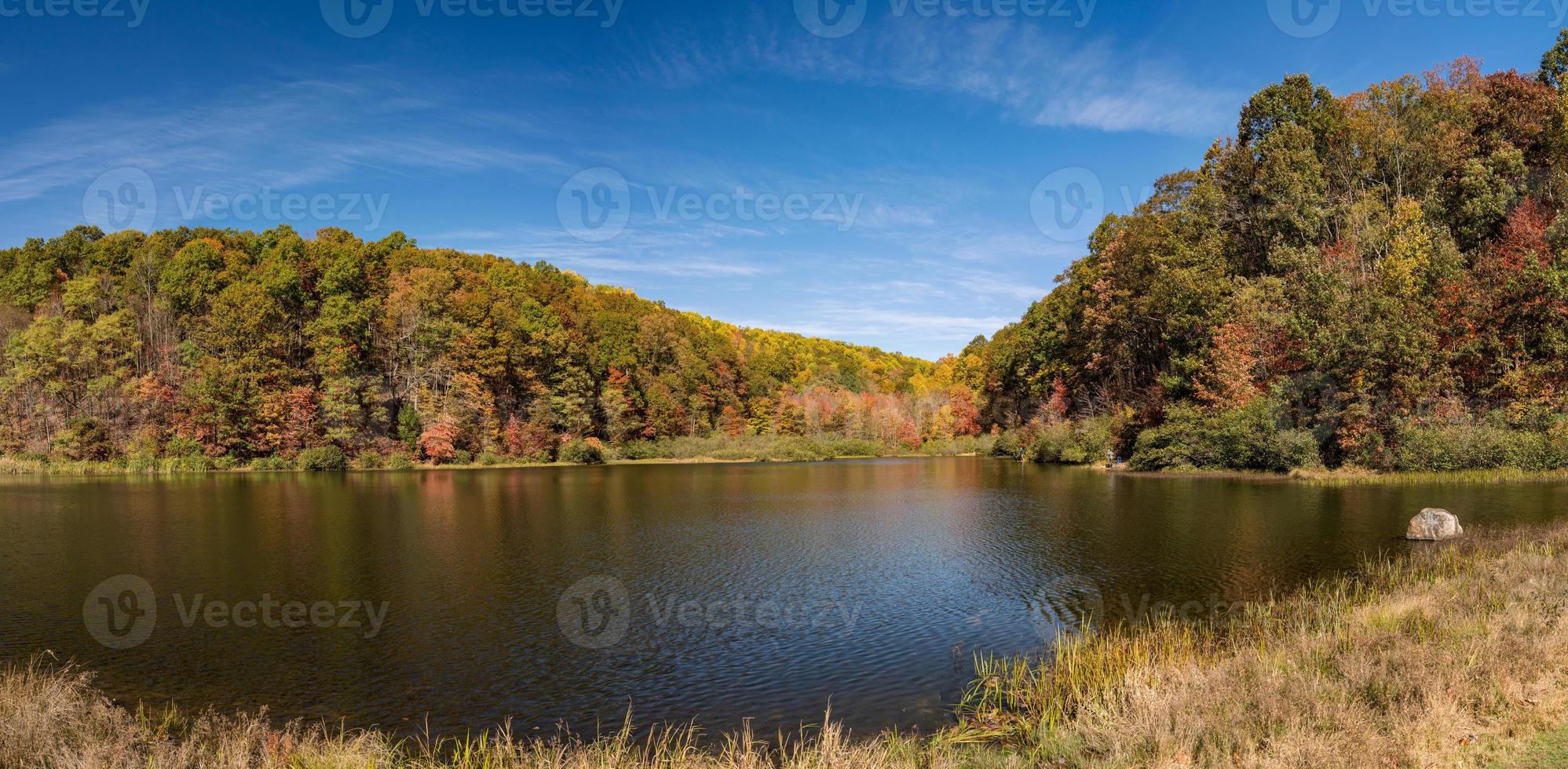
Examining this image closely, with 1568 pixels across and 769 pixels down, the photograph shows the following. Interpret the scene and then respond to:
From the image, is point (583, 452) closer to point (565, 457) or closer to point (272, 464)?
point (565, 457)

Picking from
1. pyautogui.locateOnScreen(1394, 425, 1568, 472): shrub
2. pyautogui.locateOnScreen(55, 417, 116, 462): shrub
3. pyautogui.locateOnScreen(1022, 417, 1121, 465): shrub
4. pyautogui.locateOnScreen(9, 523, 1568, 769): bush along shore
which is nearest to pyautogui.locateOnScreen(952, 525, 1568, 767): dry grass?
pyautogui.locateOnScreen(9, 523, 1568, 769): bush along shore

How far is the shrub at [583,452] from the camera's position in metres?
72.1

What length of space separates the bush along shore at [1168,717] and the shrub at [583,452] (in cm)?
6155

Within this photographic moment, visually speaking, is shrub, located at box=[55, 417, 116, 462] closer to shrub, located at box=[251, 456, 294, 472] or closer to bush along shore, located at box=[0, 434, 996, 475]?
bush along shore, located at box=[0, 434, 996, 475]

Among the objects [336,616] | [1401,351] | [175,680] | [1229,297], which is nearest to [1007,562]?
[336,616]

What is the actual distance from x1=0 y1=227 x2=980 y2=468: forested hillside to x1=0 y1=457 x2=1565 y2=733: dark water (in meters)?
29.3

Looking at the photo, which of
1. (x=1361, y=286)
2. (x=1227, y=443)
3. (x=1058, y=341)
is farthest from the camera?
(x=1058, y=341)

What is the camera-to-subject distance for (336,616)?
14695mm

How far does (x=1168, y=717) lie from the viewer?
7055mm

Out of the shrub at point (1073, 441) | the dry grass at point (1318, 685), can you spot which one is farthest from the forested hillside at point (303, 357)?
the dry grass at point (1318, 685)

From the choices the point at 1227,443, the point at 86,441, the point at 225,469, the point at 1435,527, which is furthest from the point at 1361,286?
the point at 86,441

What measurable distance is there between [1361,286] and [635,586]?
3930cm

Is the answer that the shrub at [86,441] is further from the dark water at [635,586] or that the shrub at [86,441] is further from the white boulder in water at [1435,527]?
the white boulder in water at [1435,527]

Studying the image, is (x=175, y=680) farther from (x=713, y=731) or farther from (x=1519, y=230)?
(x=1519, y=230)
